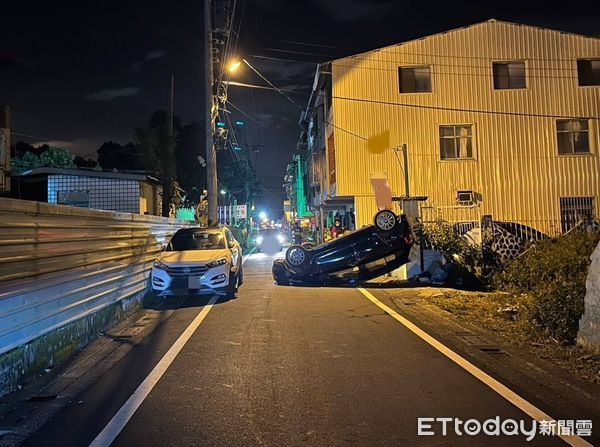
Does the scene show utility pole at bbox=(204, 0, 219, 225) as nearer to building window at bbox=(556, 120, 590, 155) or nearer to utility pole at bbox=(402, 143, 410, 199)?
utility pole at bbox=(402, 143, 410, 199)

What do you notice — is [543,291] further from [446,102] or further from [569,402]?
[446,102]

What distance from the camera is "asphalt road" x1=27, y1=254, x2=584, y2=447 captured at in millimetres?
4621

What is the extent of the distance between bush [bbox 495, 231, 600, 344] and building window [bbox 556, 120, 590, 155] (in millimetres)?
13579

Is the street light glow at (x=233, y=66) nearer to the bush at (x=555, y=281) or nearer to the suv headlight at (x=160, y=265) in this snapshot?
the suv headlight at (x=160, y=265)

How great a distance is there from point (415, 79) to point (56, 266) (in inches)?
797

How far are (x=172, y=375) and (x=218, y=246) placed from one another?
294 inches

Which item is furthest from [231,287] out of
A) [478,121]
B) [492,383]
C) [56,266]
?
[478,121]

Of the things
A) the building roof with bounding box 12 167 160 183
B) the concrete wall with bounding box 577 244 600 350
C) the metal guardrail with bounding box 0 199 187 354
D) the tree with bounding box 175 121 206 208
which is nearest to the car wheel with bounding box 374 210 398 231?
the metal guardrail with bounding box 0 199 187 354

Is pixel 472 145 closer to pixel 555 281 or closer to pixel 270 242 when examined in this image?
pixel 270 242

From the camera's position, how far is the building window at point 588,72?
2477 centimetres

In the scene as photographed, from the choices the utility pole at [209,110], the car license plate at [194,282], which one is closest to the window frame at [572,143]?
the utility pole at [209,110]

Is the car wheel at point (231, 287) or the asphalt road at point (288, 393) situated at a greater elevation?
the car wheel at point (231, 287)
